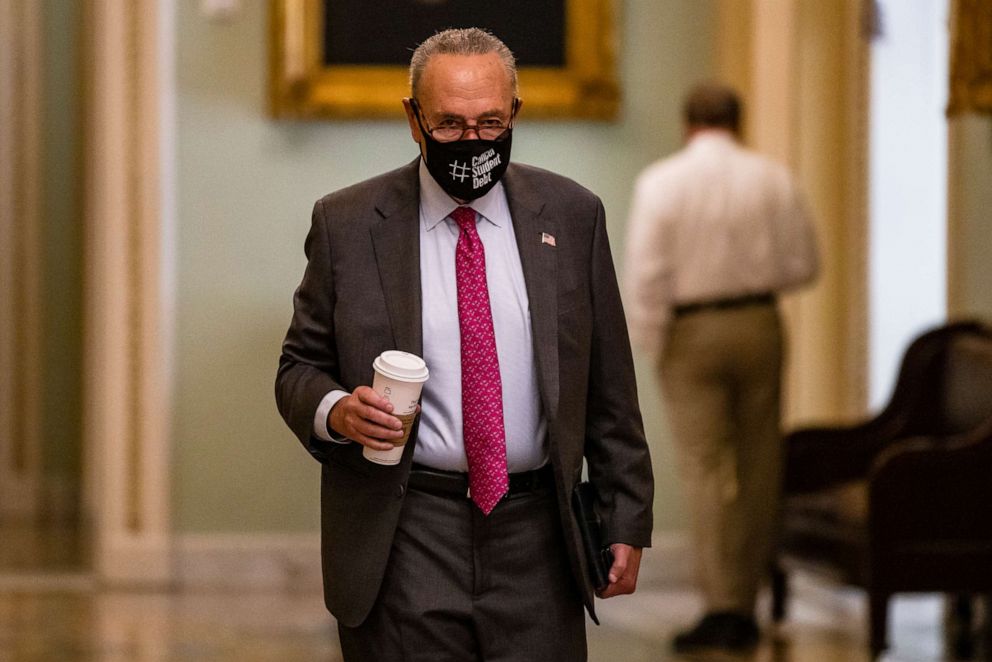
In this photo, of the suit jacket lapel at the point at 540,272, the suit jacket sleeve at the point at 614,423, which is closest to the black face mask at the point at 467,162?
the suit jacket lapel at the point at 540,272

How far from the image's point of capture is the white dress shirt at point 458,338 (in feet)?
8.69

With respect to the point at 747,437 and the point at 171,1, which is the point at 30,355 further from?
the point at 747,437

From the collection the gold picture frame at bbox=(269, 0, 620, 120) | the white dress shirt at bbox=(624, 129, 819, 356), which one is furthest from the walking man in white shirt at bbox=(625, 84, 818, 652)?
the gold picture frame at bbox=(269, 0, 620, 120)

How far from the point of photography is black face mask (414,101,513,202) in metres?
2.58

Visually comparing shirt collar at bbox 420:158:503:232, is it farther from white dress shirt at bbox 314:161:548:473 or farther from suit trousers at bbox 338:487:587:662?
suit trousers at bbox 338:487:587:662

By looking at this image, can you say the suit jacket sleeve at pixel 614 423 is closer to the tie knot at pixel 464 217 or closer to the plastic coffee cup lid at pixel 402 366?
the tie knot at pixel 464 217

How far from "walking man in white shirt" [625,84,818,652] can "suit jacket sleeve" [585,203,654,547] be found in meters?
3.27

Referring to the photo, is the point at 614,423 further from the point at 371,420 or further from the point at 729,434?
the point at 729,434

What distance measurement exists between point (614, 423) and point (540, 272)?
275 millimetres

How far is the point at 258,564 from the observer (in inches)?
296

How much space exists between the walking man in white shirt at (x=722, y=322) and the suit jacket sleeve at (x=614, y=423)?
3270mm

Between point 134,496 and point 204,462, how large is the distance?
325mm

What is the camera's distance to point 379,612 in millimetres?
2664

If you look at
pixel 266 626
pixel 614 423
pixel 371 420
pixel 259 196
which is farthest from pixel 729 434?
pixel 371 420
